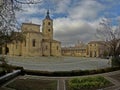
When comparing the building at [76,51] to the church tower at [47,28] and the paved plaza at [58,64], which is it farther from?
the paved plaza at [58,64]

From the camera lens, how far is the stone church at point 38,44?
257ft

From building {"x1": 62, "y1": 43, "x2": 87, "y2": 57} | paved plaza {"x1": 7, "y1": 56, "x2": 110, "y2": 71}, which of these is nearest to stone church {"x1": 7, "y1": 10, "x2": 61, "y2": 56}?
paved plaza {"x1": 7, "y1": 56, "x2": 110, "y2": 71}

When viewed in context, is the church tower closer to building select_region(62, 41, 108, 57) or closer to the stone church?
the stone church

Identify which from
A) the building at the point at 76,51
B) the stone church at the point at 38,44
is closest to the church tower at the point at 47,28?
the stone church at the point at 38,44

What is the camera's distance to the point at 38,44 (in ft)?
265

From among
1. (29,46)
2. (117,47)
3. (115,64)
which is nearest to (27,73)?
(115,64)

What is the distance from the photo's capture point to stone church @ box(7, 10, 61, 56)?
7831 cm

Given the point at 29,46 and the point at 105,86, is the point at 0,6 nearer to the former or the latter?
the point at 105,86

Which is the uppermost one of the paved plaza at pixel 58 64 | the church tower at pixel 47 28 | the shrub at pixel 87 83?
the church tower at pixel 47 28

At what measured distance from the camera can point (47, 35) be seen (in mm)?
91438

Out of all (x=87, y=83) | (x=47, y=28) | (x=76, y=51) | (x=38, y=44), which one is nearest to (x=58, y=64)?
(x=87, y=83)

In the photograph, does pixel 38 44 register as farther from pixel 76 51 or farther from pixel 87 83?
pixel 76 51

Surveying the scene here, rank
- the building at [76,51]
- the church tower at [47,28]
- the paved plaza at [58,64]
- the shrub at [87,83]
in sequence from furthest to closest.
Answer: the building at [76,51] → the church tower at [47,28] → the paved plaza at [58,64] → the shrub at [87,83]

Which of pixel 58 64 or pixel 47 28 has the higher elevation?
pixel 47 28
